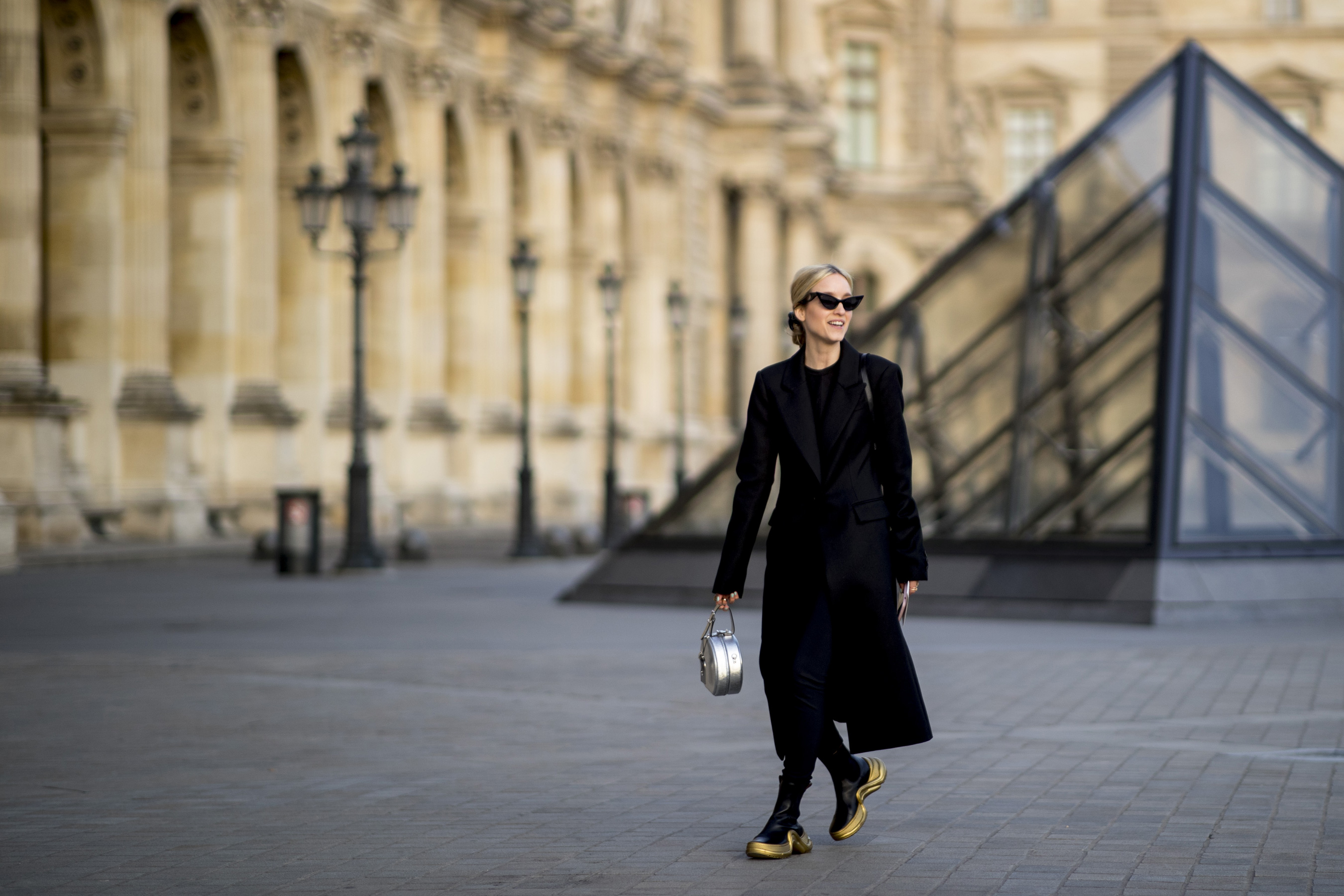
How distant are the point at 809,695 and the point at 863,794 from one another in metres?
0.43

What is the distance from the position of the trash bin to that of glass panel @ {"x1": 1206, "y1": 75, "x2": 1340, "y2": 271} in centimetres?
949

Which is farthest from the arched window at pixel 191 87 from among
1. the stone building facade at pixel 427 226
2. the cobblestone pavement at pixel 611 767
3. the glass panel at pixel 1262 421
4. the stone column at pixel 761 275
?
the stone column at pixel 761 275

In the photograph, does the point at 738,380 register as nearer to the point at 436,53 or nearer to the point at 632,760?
the point at 436,53

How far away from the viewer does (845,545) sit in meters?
6.93

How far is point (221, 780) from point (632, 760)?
1596mm

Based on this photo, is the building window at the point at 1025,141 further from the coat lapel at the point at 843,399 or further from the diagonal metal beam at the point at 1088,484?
the coat lapel at the point at 843,399

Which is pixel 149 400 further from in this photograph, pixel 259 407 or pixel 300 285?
pixel 300 285

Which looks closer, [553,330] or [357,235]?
[357,235]

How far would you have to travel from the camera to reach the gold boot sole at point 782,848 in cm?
685

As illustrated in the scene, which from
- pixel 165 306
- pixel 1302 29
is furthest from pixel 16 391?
pixel 1302 29

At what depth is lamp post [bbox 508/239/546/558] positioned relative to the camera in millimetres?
26781

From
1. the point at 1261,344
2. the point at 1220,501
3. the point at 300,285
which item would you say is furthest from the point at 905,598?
the point at 300,285

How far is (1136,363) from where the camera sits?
55.6 ft

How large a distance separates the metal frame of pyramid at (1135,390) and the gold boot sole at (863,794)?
28.3 feet
